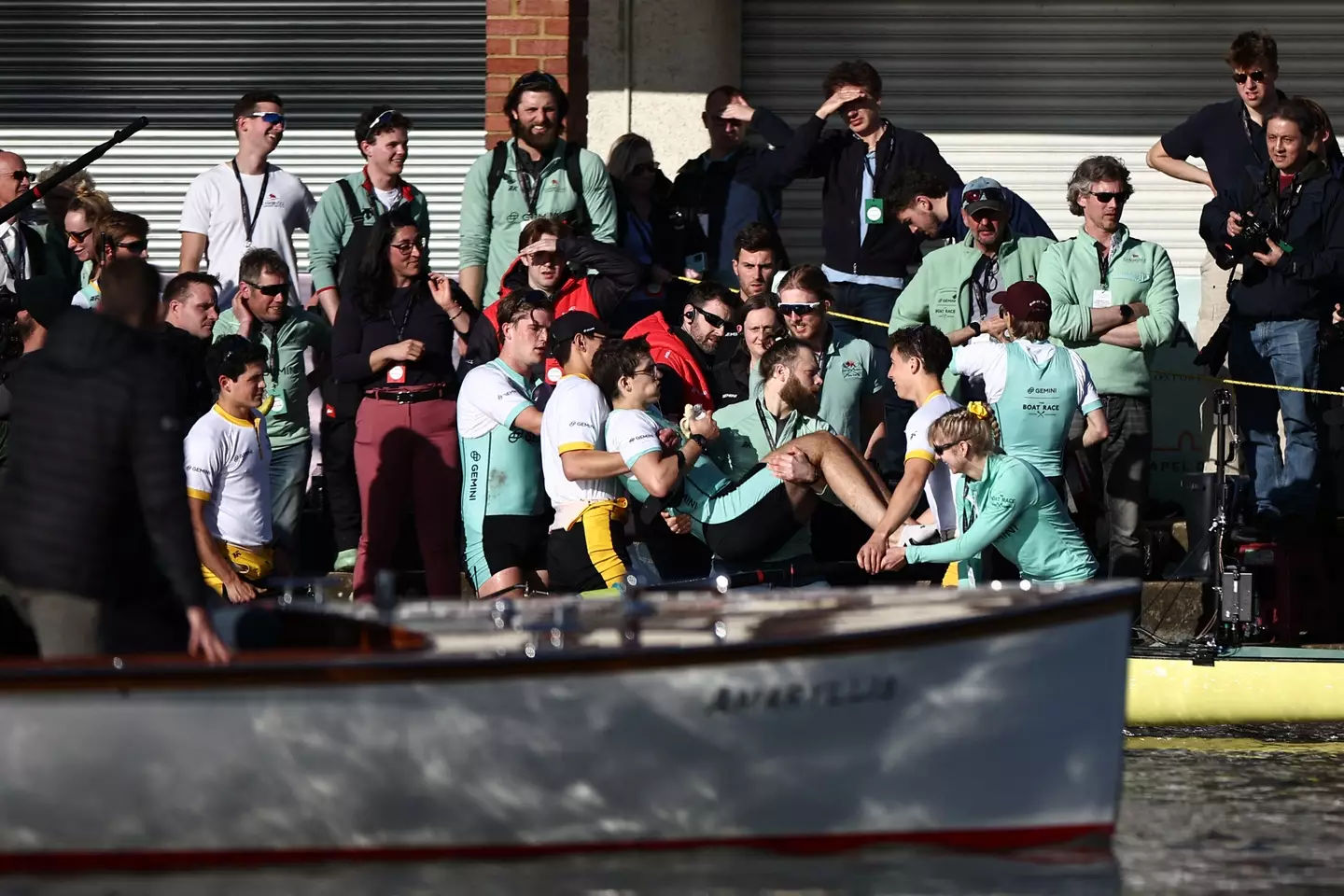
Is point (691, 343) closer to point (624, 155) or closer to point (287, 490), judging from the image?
A: point (624, 155)

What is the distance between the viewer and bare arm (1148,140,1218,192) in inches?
464

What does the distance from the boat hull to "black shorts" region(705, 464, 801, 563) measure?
6.07ft

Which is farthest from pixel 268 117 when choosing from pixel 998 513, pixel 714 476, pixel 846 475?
pixel 998 513

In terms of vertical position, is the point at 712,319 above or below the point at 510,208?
below

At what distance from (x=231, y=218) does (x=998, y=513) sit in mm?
4765

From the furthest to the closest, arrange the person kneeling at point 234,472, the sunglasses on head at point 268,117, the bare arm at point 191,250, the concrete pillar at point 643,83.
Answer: the concrete pillar at point 643,83, the bare arm at point 191,250, the sunglasses on head at point 268,117, the person kneeling at point 234,472

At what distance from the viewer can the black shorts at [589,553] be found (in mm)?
10164

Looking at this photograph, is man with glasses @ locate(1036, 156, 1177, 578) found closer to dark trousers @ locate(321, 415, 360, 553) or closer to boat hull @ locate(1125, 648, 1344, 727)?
boat hull @ locate(1125, 648, 1344, 727)

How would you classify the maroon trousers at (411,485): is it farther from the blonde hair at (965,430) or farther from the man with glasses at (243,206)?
the blonde hair at (965,430)

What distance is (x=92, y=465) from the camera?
7477 mm

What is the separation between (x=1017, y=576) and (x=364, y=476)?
10.3ft

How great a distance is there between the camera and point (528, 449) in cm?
1069

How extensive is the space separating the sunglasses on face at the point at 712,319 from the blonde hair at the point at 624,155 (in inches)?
53.8

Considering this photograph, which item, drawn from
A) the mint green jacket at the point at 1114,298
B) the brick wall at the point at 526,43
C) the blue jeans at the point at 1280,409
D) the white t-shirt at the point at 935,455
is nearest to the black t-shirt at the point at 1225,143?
the mint green jacket at the point at 1114,298
